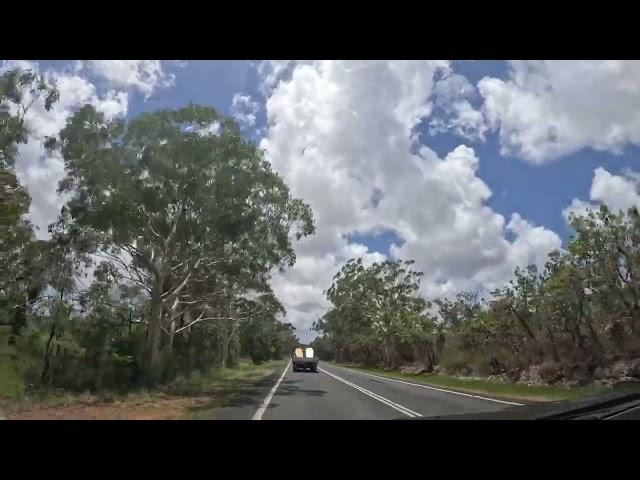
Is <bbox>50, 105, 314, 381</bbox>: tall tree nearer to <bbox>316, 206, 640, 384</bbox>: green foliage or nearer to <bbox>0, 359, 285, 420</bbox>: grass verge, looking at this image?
<bbox>0, 359, 285, 420</bbox>: grass verge

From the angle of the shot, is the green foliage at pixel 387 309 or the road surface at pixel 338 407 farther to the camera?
the green foliage at pixel 387 309

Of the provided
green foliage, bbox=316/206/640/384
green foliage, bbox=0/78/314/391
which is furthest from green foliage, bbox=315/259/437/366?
green foliage, bbox=0/78/314/391

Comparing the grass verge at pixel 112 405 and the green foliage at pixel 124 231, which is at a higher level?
the green foliage at pixel 124 231

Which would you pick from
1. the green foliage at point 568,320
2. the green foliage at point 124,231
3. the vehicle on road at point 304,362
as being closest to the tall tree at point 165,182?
the green foliage at point 124,231

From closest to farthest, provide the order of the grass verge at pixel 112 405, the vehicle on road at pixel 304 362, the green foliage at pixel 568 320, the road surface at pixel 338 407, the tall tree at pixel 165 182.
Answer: the road surface at pixel 338 407 < the grass verge at pixel 112 405 < the tall tree at pixel 165 182 < the green foliage at pixel 568 320 < the vehicle on road at pixel 304 362

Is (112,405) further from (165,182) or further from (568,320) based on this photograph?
(568,320)

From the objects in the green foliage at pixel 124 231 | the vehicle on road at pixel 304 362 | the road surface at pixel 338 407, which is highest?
the green foliage at pixel 124 231

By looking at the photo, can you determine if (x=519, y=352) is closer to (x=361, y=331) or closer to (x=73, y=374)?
(x=73, y=374)

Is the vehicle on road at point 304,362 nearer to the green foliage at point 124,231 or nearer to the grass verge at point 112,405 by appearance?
the green foliage at point 124,231

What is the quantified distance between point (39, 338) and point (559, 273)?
2013cm
